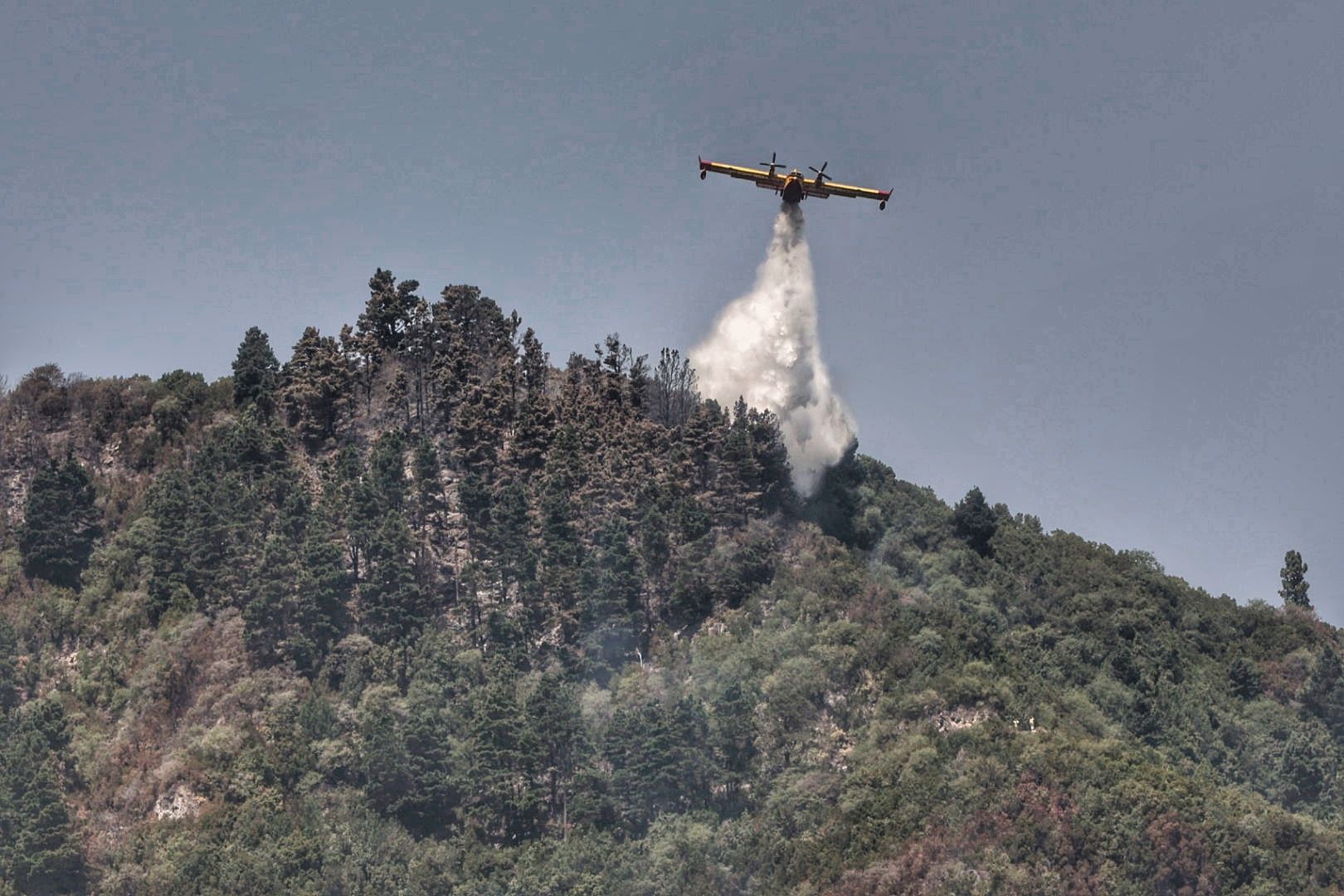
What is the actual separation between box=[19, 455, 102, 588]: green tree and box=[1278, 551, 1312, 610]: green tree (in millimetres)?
88233

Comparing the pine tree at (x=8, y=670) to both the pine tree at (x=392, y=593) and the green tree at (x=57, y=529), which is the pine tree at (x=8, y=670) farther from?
the pine tree at (x=392, y=593)

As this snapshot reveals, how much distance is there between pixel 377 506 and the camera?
489 ft

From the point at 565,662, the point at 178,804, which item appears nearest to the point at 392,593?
the point at 565,662

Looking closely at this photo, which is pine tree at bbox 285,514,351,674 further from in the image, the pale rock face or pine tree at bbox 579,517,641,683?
pine tree at bbox 579,517,641,683

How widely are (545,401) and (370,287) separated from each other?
1862cm

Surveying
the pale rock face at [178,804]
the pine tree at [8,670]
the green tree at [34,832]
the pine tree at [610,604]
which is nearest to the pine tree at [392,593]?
the pine tree at [610,604]

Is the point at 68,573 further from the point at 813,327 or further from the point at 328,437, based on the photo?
the point at 813,327

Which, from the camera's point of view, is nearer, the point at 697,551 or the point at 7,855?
the point at 7,855

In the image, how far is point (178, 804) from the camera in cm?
13288

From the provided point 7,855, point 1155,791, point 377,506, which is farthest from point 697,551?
point 7,855

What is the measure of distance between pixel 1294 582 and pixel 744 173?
55083 mm

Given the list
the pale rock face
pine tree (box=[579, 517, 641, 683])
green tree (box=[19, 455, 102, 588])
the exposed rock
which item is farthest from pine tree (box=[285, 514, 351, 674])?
the exposed rock

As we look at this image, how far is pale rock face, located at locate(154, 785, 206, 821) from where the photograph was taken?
434ft

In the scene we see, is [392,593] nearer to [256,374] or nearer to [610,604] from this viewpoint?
[610,604]
